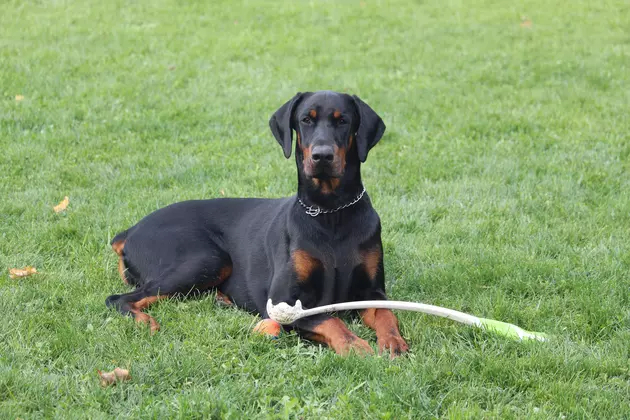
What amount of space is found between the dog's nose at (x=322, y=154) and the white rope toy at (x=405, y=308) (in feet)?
2.51

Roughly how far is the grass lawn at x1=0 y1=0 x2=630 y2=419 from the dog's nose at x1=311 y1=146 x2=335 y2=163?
3.23 feet

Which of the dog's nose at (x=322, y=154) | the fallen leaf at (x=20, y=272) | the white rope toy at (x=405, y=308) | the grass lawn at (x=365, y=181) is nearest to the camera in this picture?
the grass lawn at (x=365, y=181)

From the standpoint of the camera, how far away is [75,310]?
422 cm

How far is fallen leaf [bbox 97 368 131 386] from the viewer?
134 inches

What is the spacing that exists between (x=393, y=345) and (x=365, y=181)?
294 centimetres

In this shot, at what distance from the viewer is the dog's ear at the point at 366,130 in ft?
14.0

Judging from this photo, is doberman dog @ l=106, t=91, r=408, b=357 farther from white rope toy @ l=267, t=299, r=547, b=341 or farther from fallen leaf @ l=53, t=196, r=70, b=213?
fallen leaf @ l=53, t=196, r=70, b=213

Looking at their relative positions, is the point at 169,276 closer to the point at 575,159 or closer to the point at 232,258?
the point at 232,258

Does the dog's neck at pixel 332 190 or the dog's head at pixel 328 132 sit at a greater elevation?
→ the dog's head at pixel 328 132

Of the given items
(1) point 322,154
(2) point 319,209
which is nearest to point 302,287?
(2) point 319,209

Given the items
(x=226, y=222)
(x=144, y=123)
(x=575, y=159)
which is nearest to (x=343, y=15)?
(x=144, y=123)

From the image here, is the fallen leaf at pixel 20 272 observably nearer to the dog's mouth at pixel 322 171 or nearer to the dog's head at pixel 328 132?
the dog's head at pixel 328 132

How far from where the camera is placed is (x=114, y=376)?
3.41 meters

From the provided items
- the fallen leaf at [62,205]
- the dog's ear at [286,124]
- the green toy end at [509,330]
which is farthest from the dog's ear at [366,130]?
the fallen leaf at [62,205]
